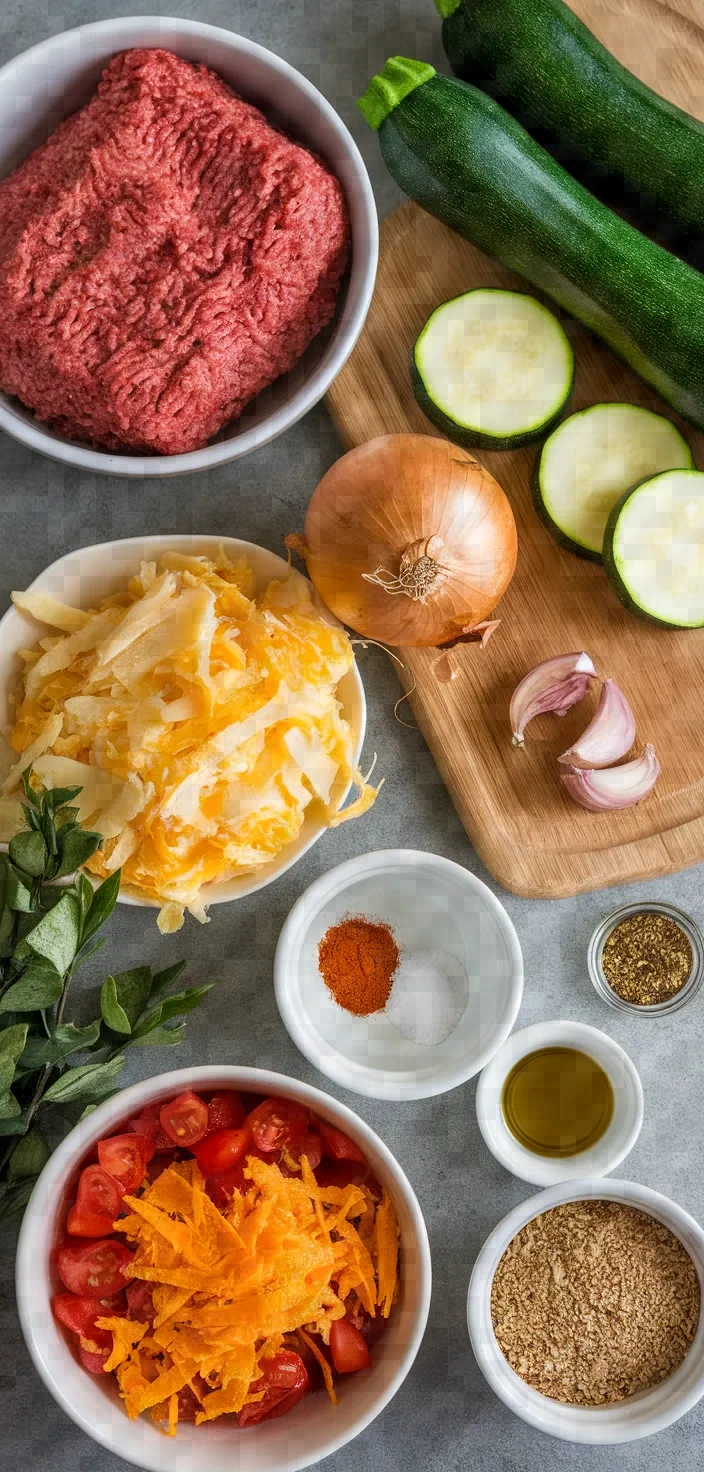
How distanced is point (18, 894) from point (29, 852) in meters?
0.06

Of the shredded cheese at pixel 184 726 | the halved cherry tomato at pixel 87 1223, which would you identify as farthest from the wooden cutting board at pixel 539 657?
the halved cherry tomato at pixel 87 1223

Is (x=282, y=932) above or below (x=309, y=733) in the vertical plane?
below

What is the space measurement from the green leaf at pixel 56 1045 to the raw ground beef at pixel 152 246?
0.79 m

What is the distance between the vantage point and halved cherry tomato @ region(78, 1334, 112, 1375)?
5.06 feet

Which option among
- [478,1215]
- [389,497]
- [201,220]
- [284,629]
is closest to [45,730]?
[284,629]

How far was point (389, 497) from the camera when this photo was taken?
1.57 m

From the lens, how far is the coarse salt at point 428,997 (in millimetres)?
1804

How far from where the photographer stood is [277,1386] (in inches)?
61.9

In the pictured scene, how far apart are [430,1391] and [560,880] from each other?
861 millimetres

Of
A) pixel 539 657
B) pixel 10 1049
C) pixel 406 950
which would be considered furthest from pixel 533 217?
pixel 10 1049

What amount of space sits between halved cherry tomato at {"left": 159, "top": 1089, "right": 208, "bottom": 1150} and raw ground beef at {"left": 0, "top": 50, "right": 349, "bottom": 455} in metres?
0.94

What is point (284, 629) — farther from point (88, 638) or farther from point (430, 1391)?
point (430, 1391)

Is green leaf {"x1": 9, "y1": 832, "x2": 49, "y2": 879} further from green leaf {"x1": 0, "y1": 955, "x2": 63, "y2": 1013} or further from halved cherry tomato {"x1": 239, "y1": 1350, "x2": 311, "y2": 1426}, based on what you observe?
halved cherry tomato {"x1": 239, "y1": 1350, "x2": 311, "y2": 1426}

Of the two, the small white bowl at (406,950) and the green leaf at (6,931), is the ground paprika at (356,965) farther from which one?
the green leaf at (6,931)
